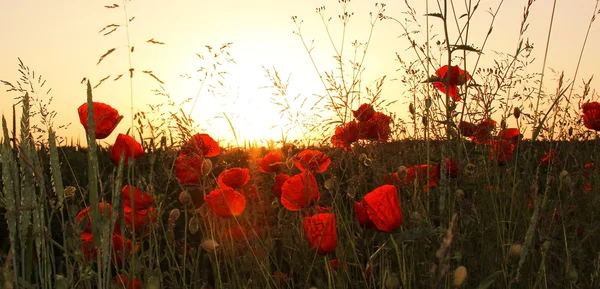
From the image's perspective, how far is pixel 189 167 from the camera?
5.48 ft

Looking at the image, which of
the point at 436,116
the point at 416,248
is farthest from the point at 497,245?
the point at 436,116

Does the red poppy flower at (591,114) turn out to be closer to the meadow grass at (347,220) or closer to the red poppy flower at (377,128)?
the meadow grass at (347,220)

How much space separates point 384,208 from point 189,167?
528mm

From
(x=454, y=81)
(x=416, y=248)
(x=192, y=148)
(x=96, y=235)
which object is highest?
(x=454, y=81)

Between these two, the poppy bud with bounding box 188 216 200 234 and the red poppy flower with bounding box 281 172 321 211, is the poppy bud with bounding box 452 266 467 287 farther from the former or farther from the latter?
the poppy bud with bounding box 188 216 200 234

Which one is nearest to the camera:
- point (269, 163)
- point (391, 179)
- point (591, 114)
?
point (391, 179)

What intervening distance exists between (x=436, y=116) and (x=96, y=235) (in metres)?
1.57

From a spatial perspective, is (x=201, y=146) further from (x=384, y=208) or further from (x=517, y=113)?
(x=517, y=113)

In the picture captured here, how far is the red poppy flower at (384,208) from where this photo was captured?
58.6 inches

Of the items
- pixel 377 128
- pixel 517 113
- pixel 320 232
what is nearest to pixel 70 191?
pixel 320 232

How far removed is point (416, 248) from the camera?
1.86 meters

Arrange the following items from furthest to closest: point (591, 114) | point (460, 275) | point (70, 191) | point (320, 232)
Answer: point (591, 114) < point (320, 232) < point (70, 191) < point (460, 275)

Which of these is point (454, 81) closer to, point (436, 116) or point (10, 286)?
point (436, 116)

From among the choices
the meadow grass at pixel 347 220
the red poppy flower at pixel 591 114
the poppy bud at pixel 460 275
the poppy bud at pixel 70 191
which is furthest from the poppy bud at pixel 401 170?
the red poppy flower at pixel 591 114
